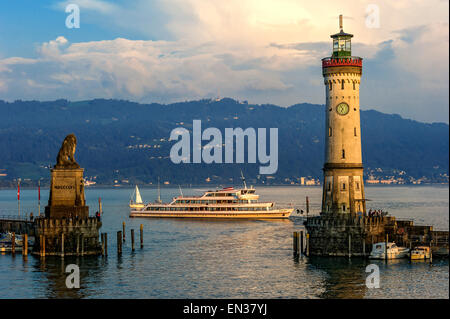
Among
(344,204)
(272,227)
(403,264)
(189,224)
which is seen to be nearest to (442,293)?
(403,264)

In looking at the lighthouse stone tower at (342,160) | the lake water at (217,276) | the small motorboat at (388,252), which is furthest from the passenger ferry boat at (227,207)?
the small motorboat at (388,252)

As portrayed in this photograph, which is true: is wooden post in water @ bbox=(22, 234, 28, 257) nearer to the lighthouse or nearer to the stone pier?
the stone pier

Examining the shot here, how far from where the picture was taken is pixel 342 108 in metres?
70.4

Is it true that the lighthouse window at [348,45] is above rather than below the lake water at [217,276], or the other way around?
above

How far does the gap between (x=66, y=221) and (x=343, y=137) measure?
2939 cm

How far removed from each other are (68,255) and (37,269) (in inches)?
207

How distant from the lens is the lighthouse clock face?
70.3 meters

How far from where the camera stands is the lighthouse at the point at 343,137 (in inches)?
2768

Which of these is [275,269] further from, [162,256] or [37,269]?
[37,269]

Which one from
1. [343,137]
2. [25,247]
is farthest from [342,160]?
[25,247]

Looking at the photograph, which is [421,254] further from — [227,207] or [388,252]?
[227,207]

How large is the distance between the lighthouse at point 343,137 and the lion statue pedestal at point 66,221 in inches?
982

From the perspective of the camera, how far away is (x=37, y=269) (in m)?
67.5

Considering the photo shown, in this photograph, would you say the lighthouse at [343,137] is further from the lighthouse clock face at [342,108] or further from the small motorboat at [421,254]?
the small motorboat at [421,254]
